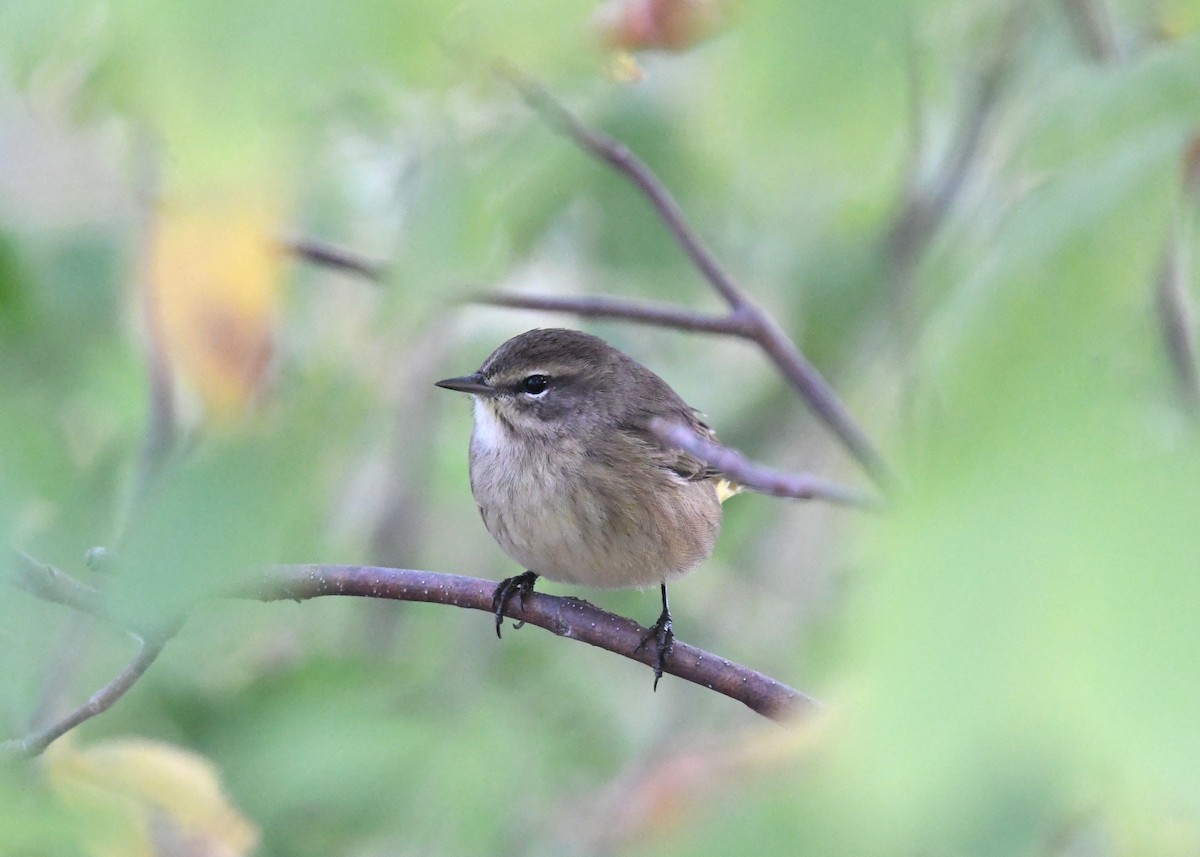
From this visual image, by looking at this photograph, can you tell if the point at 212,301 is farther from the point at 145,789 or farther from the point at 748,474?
the point at 748,474

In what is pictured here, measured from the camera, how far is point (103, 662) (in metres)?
4.08

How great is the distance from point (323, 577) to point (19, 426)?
2.47 ft

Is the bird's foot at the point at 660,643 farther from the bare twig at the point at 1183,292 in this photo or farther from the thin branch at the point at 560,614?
the bare twig at the point at 1183,292

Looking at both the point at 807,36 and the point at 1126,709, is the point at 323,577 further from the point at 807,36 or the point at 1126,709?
the point at 1126,709

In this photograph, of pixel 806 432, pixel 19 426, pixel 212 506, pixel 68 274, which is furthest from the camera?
pixel 806 432

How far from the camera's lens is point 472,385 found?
3900 mm

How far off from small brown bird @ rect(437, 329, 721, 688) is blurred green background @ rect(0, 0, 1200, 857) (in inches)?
14.1

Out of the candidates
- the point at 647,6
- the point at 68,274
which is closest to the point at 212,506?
the point at 647,6

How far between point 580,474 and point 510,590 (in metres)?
0.55

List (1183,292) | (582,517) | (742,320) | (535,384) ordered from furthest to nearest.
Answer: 1. (535,384)
2. (582,517)
3. (742,320)
4. (1183,292)

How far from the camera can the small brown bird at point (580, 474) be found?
11.7 feet

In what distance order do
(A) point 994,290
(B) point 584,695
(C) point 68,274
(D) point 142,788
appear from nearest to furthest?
(A) point 994,290 < (D) point 142,788 < (C) point 68,274 < (B) point 584,695

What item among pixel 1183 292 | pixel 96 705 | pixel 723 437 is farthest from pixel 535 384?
pixel 1183 292

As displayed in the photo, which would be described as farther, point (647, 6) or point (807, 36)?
point (647, 6)
